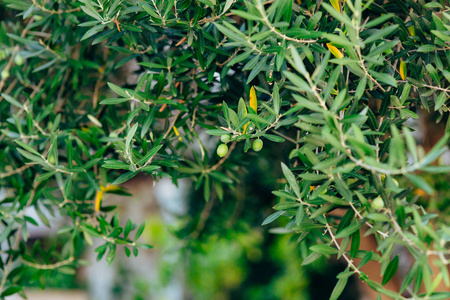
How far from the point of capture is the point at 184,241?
2361mm

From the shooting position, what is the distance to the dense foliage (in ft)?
2.40

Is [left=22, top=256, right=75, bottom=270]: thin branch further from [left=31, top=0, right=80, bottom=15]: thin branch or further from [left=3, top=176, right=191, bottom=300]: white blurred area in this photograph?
[left=3, top=176, right=191, bottom=300]: white blurred area

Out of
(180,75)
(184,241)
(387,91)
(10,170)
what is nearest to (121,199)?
(184,241)

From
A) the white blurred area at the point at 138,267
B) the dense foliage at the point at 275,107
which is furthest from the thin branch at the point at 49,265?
the white blurred area at the point at 138,267

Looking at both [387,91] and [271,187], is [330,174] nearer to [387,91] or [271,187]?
[387,91]

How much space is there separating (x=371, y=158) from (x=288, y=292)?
166 inches

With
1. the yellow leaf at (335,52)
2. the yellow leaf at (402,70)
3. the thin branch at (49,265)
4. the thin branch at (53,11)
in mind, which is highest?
the yellow leaf at (335,52)

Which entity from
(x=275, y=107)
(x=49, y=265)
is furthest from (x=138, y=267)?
(x=275, y=107)

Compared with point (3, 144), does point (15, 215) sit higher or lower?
lower

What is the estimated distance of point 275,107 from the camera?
0.87 m

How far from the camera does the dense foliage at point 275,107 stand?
730 mm

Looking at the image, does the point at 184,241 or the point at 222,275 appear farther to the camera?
the point at 222,275

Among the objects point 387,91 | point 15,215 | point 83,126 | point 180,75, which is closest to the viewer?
point 387,91

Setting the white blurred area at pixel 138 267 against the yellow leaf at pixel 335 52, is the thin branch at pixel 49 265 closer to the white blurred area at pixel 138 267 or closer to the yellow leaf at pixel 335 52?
the yellow leaf at pixel 335 52
